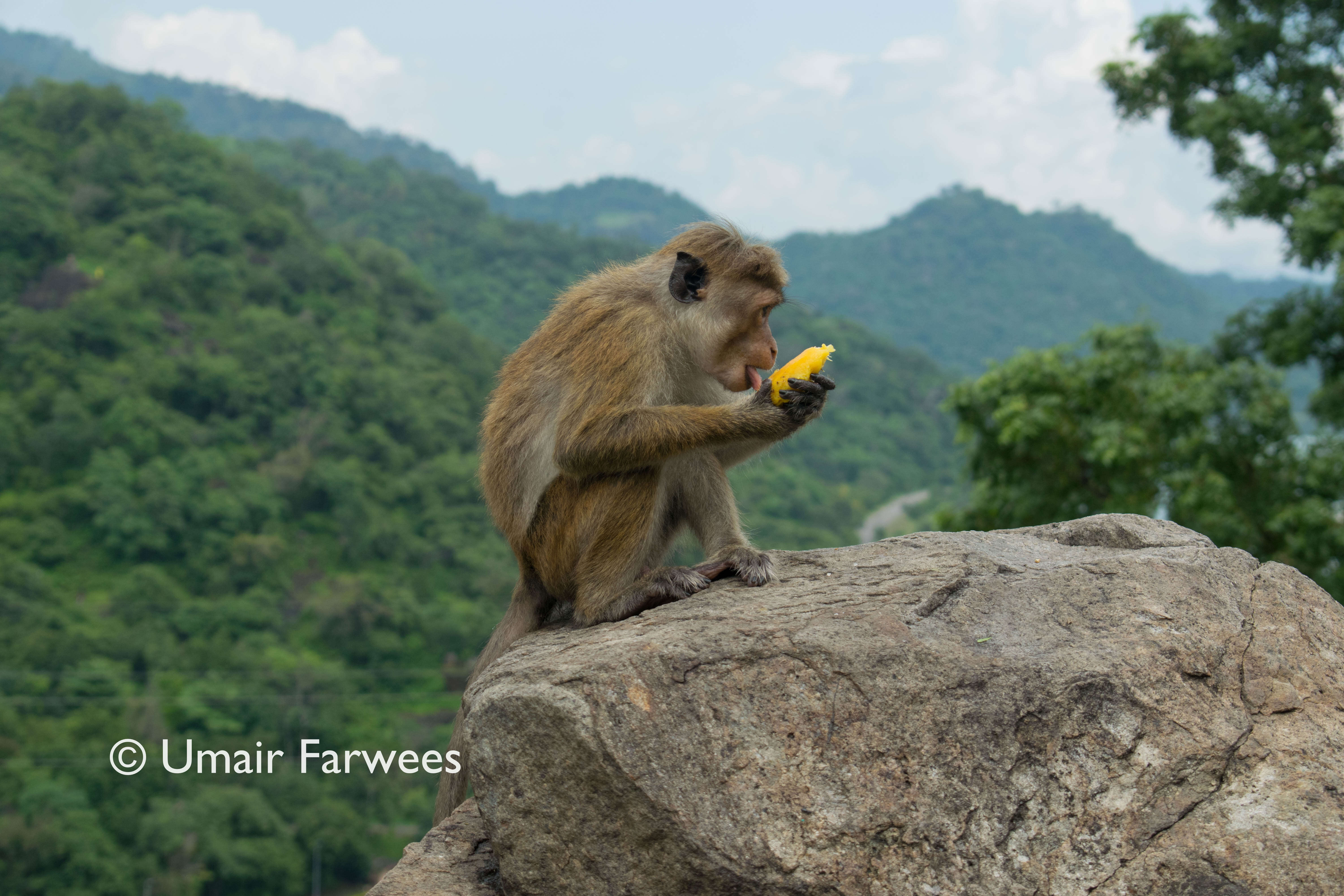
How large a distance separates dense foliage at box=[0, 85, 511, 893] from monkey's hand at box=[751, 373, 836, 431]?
32.5m

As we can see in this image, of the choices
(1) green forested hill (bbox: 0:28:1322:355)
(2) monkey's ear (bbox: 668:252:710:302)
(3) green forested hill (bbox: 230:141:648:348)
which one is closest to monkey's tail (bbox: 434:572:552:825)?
(2) monkey's ear (bbox: 668:252:710:302)

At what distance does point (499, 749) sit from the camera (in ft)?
12.0

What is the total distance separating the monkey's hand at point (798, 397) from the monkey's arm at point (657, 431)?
0.01 m

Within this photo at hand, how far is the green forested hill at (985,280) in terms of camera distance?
384 feet

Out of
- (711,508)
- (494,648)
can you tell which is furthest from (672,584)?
(494,648)

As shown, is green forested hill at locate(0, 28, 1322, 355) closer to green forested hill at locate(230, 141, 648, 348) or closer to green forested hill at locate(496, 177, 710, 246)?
green forested hill at locate(496, 177, 710, 246)

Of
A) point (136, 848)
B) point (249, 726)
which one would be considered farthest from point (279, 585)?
point (136, 848)

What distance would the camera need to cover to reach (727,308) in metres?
4.68

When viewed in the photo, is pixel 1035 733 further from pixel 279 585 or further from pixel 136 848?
pixel 279 585

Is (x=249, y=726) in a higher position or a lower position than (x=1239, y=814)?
lower

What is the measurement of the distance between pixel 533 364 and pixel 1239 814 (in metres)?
3.13

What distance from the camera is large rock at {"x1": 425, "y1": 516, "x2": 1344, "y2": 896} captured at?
330 centimetres

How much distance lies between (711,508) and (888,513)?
57064mm

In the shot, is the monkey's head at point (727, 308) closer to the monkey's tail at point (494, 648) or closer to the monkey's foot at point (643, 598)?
the monkey's foot at point (643, 598)
